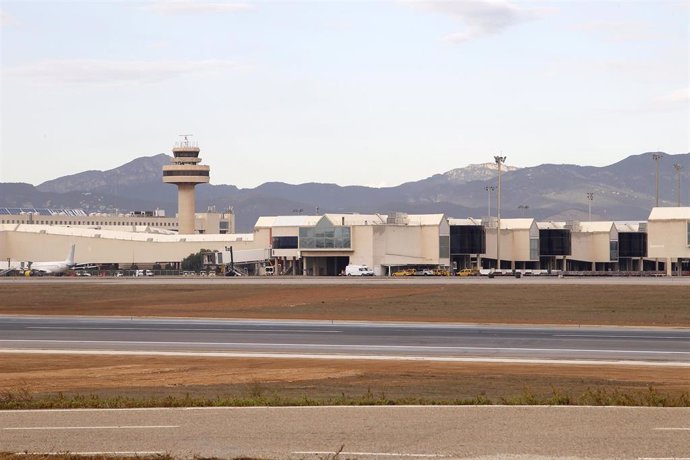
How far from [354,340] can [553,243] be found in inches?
5335

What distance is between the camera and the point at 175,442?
1928 centimetres

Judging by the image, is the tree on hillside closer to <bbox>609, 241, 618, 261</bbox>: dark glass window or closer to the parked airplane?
the parked airplane

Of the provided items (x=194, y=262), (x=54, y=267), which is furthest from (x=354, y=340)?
(x=194, y=262)

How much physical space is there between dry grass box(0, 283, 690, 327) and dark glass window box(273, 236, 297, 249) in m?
60.8

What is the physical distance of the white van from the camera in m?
150

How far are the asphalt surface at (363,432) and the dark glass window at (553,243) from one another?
161 metres

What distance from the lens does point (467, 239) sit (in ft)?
553

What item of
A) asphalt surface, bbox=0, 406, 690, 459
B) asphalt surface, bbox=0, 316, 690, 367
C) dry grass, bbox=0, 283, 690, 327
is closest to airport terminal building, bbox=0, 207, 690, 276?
dry grass, bbox=0, 283, 690, 327

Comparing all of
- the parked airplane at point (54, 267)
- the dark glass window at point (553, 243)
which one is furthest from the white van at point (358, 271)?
the parked airplane at point (54, 267)

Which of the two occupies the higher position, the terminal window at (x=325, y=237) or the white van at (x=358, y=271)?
the terminal window at (x=325, y=237)

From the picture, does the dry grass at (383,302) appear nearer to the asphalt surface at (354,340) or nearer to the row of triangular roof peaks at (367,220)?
the asphalt surface at (354,340)

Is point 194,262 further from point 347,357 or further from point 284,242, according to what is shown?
point 347,357

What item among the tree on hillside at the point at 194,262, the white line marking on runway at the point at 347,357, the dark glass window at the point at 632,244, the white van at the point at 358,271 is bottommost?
the white line marking on runway at the point at 347,357

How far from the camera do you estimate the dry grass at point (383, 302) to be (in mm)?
70875
